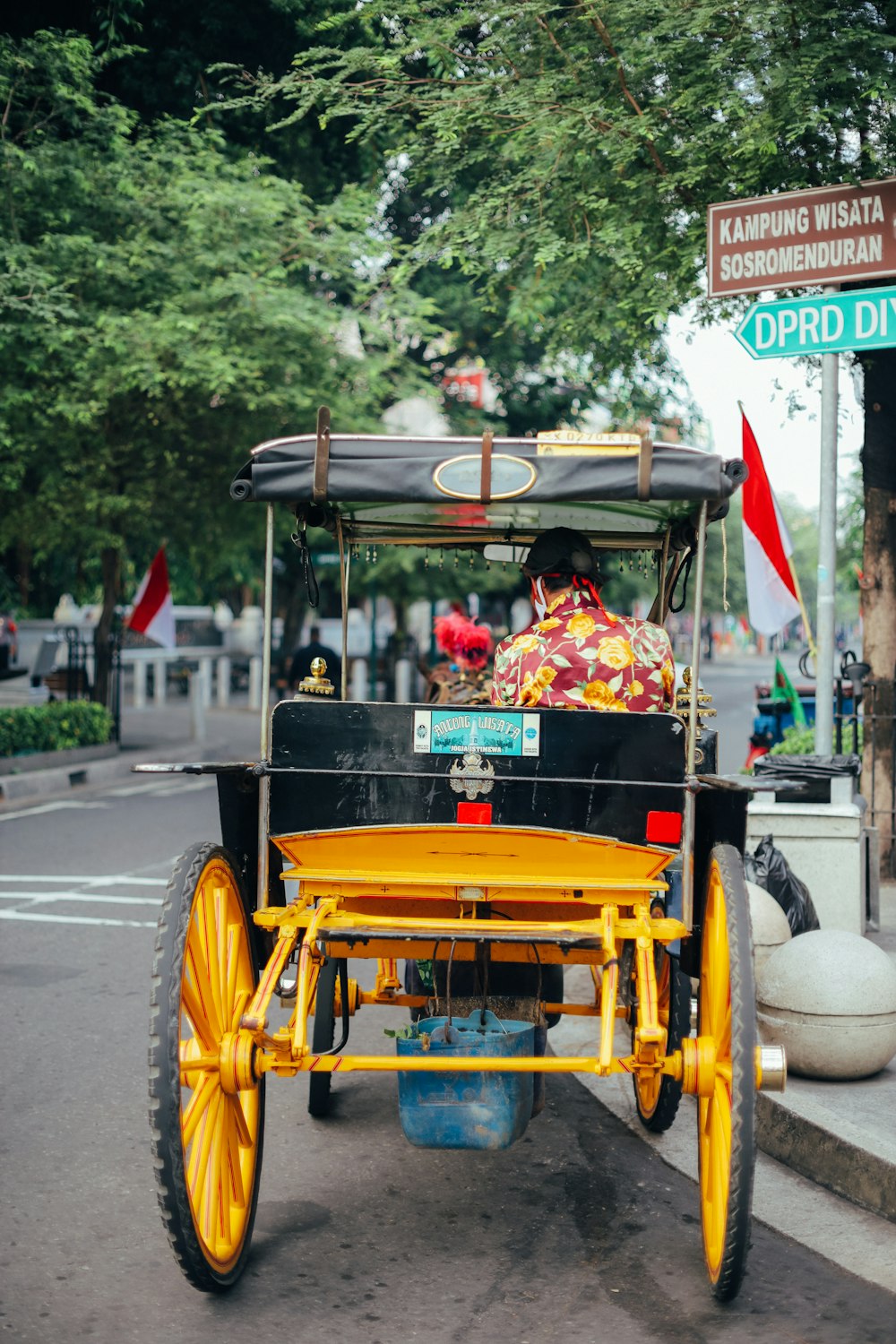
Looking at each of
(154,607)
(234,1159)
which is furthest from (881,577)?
(154,607)

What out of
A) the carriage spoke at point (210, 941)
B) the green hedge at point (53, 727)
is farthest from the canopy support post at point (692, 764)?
the green hedge at point (53, 727)

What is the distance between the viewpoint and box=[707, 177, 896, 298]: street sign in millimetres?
6461

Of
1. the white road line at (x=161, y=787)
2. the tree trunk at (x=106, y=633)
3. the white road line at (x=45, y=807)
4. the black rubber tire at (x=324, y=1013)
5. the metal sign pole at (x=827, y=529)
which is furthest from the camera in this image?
the tree trunk at (x=106, y=633)

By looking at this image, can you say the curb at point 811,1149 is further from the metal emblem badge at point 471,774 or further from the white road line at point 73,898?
the white road line at point 73,898

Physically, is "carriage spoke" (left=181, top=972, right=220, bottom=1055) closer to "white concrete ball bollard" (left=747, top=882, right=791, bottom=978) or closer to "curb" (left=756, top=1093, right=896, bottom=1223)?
"curb" (left=756, top=1093, right=896, bottom=1223)

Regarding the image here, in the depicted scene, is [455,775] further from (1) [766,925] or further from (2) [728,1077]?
(1) [766,925]

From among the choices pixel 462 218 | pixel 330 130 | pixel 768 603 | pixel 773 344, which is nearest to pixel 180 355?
pixel 330 130

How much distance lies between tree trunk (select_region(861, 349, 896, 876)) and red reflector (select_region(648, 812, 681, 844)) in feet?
18.3

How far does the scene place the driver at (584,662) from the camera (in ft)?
14.8

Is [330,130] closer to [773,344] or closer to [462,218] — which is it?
[462,218]

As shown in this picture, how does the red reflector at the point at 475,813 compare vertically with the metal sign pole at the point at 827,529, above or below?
below

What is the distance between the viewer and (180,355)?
48.8 ft

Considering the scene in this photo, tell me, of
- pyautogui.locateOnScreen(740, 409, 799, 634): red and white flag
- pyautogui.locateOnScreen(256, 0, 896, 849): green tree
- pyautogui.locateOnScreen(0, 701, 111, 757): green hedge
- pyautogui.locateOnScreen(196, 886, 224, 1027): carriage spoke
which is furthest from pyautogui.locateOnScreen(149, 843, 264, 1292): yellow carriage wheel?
pyautogui.locateOnScreen(0, 701, 111, 757): green hedge

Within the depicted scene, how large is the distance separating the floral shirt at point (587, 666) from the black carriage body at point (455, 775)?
329 millimetres
